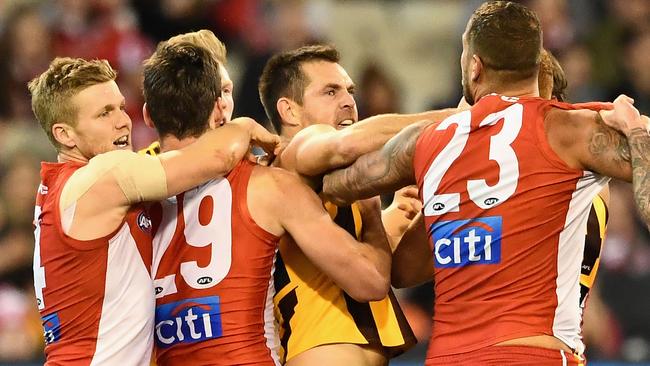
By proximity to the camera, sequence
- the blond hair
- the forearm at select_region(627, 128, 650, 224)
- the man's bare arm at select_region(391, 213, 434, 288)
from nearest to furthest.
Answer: the forearm at select_region(627, 128, 650, 224) < the man's bare arm at select_region(391, 213, 434, 288) < the blond hair

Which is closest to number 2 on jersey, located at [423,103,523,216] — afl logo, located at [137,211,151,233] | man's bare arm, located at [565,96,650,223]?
man's bare arm, located at [565,96,650,223]

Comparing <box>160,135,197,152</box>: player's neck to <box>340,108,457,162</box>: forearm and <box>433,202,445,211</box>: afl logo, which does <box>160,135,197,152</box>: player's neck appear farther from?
<box>433,202,445,211</box>: afl logo

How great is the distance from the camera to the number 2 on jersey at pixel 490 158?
4.01 m

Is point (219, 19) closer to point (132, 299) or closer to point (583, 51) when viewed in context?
point (583, 51)

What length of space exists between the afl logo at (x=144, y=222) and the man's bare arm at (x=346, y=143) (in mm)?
628

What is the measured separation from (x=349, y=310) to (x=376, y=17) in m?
6.06

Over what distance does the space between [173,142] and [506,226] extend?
1.36 meters

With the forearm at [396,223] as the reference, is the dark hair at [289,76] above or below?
above

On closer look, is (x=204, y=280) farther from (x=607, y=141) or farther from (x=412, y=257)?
(x=607, y=141)

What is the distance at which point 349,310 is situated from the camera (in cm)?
473

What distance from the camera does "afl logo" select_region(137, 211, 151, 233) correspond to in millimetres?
4410

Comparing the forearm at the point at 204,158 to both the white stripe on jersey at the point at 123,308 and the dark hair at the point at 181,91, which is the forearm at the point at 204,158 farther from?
the white stripe on jersey at the point at 123,308

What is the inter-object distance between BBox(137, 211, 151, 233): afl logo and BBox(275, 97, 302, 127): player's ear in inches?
38.6

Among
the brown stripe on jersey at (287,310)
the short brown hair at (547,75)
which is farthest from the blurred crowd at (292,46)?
the brown stripe on jersey at (287,310)
